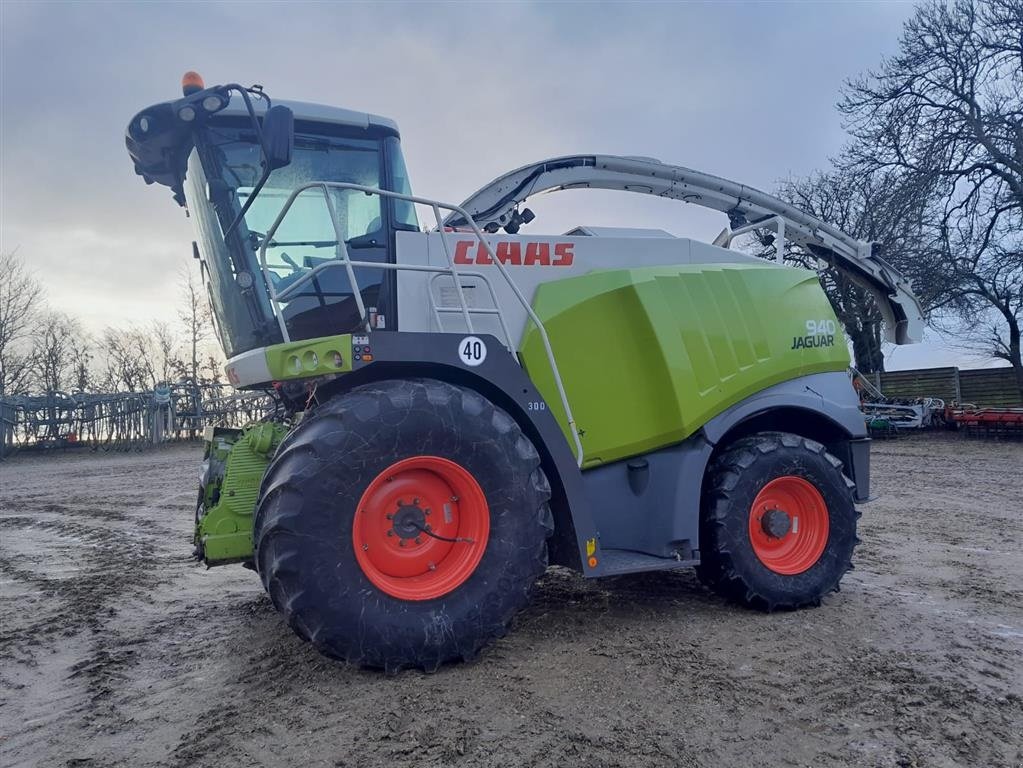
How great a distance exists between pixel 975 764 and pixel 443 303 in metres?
3.20

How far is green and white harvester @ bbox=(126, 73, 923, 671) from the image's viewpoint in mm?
3375

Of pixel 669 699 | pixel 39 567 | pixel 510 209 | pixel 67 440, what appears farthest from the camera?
pixel 67 440

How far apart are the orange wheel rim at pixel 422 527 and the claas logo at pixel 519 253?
4.40 feet

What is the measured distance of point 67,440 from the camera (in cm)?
2453

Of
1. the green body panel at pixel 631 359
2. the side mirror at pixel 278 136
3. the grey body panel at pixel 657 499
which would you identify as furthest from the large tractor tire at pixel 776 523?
the side mirror at pixel 278 136

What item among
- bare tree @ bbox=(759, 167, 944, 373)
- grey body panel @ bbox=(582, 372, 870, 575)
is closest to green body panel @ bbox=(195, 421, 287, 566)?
grey body panel @ bbox=(582, 372, 870, 575)

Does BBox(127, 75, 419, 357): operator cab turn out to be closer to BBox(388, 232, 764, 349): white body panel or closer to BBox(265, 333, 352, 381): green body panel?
BBox(388, 232, 764, 349): white body panel

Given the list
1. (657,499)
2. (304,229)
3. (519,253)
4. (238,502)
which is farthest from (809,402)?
(238,502)

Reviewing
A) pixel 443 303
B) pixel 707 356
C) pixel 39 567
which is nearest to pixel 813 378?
pixel 707 356

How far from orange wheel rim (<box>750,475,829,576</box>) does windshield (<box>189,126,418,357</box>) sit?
2.59 m

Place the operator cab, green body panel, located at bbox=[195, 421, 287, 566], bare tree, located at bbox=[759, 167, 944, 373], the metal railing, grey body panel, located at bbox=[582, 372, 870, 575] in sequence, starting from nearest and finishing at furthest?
the metal railing, green body panel, located at bbox=[195, 421, 287, 566], the operator cab, grey body panel, located at bbox=[582, 372, 870, 575], bare tree, located at bbox=[759, 167, 944, 373]

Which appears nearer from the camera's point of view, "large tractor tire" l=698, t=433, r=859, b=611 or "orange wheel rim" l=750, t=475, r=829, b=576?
"large tractor tire" l=698, t=433, r=859, b=611

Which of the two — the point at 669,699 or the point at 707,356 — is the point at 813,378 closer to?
the point at 707,356

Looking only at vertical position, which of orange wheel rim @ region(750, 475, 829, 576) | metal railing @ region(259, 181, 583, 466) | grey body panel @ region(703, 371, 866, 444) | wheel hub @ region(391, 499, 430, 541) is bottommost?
orange wheel rim @ region(750, 475, 829, 576)
